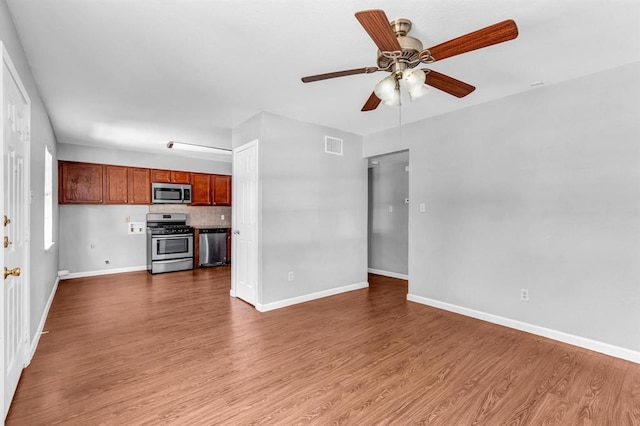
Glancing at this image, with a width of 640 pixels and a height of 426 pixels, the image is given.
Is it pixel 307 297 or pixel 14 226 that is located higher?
pixel 14 226

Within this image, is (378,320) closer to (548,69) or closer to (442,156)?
(442,156)

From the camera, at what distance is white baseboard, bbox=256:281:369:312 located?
3889 millimetres

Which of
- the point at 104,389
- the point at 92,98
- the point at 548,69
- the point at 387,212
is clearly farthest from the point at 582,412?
the point at 92,98

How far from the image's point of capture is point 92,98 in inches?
136

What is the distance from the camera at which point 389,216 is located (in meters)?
6.22

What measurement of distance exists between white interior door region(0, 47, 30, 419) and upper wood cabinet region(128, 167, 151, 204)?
12.7 ft

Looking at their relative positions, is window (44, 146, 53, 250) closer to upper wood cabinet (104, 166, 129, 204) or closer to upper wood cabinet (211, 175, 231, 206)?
upper wood cabinet (104, 166, 129, 204)

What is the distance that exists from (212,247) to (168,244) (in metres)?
0.96

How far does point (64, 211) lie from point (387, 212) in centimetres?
619

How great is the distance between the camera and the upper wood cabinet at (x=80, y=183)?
5508 millimetres

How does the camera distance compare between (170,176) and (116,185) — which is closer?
(116,185)

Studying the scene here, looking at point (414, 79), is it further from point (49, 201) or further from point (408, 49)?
point (49, 201)

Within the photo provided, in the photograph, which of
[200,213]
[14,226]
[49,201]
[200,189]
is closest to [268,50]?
[14,226]

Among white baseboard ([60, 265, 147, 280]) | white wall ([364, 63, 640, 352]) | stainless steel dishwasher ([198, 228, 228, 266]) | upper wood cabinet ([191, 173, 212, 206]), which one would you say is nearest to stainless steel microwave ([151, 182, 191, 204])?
upper wood cabinet ([191, 173, 212, 206])
